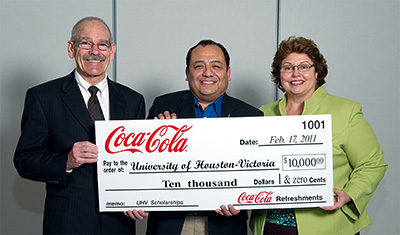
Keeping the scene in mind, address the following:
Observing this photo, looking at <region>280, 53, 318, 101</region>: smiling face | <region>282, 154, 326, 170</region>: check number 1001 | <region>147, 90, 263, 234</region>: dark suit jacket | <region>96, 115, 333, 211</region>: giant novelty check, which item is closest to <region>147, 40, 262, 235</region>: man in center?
<region>147, 90, 263, 234</region>: dark suit jacket

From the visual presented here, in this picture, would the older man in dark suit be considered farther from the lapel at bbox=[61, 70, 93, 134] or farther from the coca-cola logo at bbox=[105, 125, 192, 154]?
the coca-cola logo at bbox=[105, 125, 192, 154]

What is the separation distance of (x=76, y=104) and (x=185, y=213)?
76cm

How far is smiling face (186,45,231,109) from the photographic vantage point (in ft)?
6.91

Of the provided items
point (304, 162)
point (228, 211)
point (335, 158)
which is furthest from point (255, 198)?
point (335, 158)

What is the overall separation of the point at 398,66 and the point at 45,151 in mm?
2915

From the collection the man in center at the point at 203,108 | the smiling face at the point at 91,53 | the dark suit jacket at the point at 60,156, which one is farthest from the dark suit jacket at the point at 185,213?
the smiling face at the point at 91,53

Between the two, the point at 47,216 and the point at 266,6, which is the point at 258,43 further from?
the point at 47,216

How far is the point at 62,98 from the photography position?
194 centimetres

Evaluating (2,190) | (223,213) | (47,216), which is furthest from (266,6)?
(2,190)

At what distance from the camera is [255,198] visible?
6.44 feet

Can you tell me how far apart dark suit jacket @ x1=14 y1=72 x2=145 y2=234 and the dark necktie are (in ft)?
0.10

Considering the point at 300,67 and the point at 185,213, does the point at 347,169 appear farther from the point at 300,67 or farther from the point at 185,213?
the point at 185,213

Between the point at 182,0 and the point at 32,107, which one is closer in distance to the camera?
the point at 32,107

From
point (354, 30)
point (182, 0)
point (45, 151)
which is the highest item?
point (182, 0)
